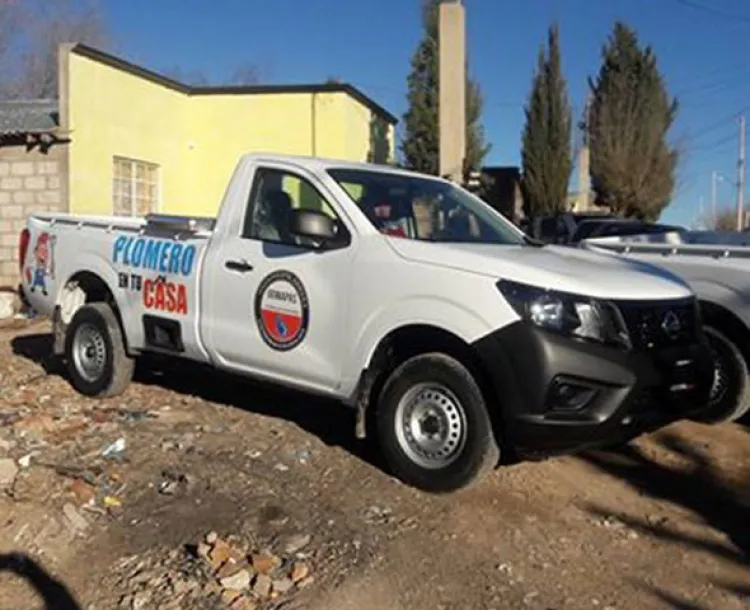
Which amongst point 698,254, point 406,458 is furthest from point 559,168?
point 406,458

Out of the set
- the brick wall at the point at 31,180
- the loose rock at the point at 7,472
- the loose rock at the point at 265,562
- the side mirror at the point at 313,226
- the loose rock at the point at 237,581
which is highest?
the brick wall at the point at 31,180

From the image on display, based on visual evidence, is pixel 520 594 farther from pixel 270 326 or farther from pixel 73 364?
pixel 73 364

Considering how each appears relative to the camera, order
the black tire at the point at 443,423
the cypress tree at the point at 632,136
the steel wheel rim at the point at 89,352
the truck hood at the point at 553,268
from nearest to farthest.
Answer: the truck hood at the point at 553,268 < the black tire at the point at 443,423 < the steel wheel rim at the point at 89,352 < the cypress tree at the point at 632,136

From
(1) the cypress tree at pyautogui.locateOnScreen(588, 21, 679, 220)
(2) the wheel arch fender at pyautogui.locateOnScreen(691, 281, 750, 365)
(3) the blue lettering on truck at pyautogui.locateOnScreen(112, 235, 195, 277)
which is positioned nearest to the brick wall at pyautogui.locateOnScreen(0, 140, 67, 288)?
(3) the blue lettering on truck at pyautogui.locateOnScreen(112, 235, 195, 277)

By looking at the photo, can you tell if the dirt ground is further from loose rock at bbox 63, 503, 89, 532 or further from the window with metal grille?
the window with metal grille

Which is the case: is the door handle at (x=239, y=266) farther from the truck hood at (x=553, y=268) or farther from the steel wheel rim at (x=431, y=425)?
the steel wheel rim at (x=431, y=425)

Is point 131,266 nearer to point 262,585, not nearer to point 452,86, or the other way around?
point 262,585

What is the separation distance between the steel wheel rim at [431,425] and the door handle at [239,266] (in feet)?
4.89

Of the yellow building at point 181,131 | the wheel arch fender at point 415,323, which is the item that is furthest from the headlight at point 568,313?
the yellow building at point 181,131

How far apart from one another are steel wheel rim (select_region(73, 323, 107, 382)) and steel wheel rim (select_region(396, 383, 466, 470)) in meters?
3.06

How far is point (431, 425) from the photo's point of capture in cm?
537

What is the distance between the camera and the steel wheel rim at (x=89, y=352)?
746 centimetres

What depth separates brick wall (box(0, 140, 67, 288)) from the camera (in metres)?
17.5

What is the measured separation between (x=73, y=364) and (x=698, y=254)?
16.6 feet
